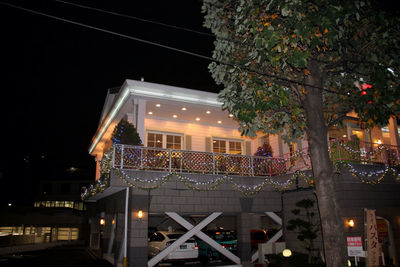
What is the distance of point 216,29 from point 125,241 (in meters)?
8.26

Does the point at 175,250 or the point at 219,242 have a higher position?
the point at 219,242

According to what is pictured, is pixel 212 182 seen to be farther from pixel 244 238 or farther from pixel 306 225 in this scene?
pixel 306 225

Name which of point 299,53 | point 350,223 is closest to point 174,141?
point 350,223

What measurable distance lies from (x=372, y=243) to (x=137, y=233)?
26.9 ft

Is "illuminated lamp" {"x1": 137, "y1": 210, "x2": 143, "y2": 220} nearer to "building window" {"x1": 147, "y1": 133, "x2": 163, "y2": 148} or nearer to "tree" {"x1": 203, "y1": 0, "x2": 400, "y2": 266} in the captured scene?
"tree" {"x1": 203, "y1": 0, "x2": 400, "y2": 266}

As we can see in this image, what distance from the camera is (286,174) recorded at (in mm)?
14875

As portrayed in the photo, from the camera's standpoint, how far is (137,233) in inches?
488

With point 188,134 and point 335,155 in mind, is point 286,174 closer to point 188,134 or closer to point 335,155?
point 335,155

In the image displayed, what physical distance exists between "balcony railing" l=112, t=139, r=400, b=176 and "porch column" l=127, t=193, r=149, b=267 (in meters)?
1.39

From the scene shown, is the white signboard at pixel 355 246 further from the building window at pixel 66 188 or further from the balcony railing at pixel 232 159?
the building window at pixel 66 188

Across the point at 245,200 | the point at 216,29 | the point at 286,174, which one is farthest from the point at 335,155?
the point at 216,29

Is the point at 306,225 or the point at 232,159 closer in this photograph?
the point at 306,225

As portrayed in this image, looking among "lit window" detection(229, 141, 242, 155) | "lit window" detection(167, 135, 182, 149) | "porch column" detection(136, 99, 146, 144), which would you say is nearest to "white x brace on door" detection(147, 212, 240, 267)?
"porch column" detection(136, 99, 146, 144)

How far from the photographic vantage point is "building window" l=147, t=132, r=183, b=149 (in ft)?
59.2
